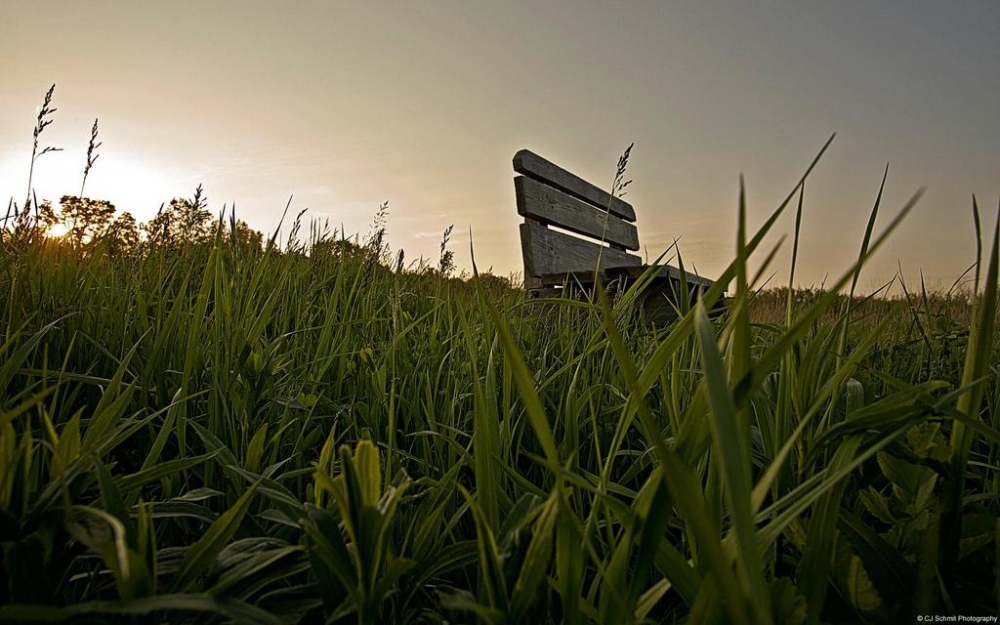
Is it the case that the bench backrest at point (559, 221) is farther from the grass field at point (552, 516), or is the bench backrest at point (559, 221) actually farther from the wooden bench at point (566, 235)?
the grass field at point (552, 516)

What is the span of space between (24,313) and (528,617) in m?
1.41

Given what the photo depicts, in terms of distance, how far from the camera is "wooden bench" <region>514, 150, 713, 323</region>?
4.32 m

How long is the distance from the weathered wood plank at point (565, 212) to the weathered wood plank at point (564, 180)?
2.5 inches

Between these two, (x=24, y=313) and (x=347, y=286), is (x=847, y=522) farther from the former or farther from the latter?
(x=347, y=286)

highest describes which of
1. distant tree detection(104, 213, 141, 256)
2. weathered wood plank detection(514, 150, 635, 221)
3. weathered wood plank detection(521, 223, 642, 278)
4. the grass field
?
weathered wood plank detection(514, 150, 635, 221)

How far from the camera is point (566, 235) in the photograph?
205 inches

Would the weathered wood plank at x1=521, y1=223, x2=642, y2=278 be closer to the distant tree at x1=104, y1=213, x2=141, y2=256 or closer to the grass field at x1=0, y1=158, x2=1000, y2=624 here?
the distant tree at x1=104, y1=213, x2=141, y2=256

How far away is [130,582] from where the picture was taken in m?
0.45

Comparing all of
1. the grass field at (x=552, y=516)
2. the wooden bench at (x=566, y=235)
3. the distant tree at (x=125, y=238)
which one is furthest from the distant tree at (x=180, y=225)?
the wooden bench at (x=566, y=235)

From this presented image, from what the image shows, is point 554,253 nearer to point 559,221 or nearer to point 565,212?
point 559,221

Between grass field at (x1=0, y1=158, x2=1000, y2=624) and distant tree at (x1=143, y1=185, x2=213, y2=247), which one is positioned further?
distant tree at (x1=143, y1=185, x2=213, y2=247)

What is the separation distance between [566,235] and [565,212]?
0.63ft

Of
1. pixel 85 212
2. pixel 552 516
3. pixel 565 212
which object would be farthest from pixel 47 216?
pixel 565 212

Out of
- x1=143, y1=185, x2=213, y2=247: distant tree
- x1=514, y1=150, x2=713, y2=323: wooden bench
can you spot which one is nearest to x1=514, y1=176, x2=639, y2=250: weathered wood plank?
x1=514, y1=150, x2=713, y2=323: wooden bench
